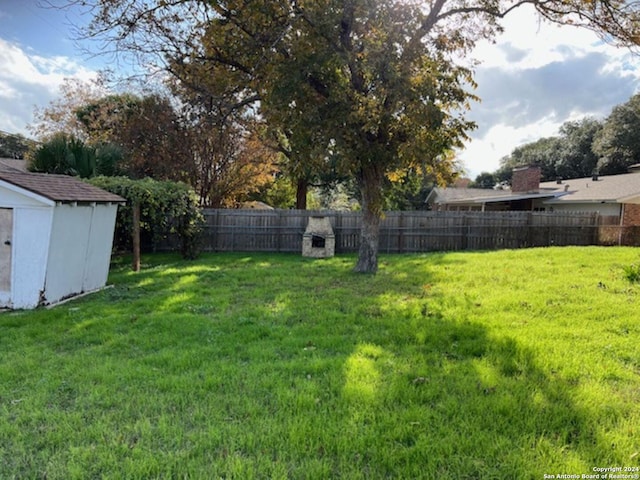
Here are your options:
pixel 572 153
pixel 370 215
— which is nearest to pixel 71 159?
pixel 370 215

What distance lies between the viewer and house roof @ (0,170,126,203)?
6.04 metres

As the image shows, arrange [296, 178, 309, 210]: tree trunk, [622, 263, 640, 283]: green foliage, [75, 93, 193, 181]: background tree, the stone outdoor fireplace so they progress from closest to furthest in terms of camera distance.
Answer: [622, 263, 640, 283]: green foliage → the stone outdoor fireplace → [75, 93, 193, 181]: background tree → [296, 178, 309, 210]: tree trunk

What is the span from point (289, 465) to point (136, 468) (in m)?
0.87

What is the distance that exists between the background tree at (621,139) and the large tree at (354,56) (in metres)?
23.0

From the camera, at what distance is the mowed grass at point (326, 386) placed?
2.30 m

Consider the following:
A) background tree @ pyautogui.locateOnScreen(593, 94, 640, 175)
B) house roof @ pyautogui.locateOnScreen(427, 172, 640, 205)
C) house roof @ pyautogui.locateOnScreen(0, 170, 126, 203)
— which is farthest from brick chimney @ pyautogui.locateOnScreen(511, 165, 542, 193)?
house roof @ pyautogui.locateOnScreen(0, 170, 126, 203)

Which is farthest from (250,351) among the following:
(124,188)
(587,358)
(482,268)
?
(124,188)

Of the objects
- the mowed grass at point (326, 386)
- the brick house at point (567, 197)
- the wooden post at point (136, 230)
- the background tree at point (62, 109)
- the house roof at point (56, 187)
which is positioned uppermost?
the background tree at point (62, 109)

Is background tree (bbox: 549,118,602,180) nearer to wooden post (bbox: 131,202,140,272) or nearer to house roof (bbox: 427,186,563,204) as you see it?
house roof (bbox: 427,186,563,204)

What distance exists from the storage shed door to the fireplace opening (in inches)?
333

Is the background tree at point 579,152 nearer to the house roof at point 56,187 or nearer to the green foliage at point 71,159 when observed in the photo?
the green foliage at point 71,159

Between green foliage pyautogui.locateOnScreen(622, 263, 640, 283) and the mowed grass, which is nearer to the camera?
the mowed grass

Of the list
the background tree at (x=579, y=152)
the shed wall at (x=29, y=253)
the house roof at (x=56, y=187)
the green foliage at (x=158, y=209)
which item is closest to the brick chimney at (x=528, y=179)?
the background tree at (x=579, y=152)

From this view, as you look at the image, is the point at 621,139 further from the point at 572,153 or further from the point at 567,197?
the point at 567,197
